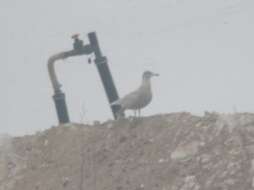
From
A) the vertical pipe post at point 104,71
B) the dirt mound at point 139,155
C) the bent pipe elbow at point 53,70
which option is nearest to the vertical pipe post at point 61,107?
the bent pipe elbow at point 53,70

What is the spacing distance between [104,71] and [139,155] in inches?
98.3

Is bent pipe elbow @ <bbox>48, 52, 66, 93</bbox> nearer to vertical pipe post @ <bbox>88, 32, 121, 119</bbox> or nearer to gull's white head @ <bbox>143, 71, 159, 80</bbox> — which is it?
vertical pipe post @ <bbox>88, 32, 121, 119</bbox>

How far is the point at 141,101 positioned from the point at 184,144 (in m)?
1.49

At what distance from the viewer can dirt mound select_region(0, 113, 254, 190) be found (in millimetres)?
12250

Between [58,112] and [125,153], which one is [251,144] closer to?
[125,153]

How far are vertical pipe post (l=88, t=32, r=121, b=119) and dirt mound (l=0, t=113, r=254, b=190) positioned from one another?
1156 mm

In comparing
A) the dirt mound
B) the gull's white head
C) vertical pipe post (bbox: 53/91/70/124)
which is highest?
the gull's white head

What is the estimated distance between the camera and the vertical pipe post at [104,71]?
15.4m

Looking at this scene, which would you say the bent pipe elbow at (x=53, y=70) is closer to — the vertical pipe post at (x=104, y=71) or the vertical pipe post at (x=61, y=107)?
the vertical pipe post at (x=61, y=107)

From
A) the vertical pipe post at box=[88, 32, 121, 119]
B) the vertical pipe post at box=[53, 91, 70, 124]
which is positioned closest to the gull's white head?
the vertical pipe post at box=[88, 32, 121, 119]

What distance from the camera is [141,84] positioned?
14.5m

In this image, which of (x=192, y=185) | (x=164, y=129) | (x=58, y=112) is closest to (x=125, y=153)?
(x=164, y=129)

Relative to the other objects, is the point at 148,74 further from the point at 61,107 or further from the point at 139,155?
the point at 139,155

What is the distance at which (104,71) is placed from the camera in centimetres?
1549
